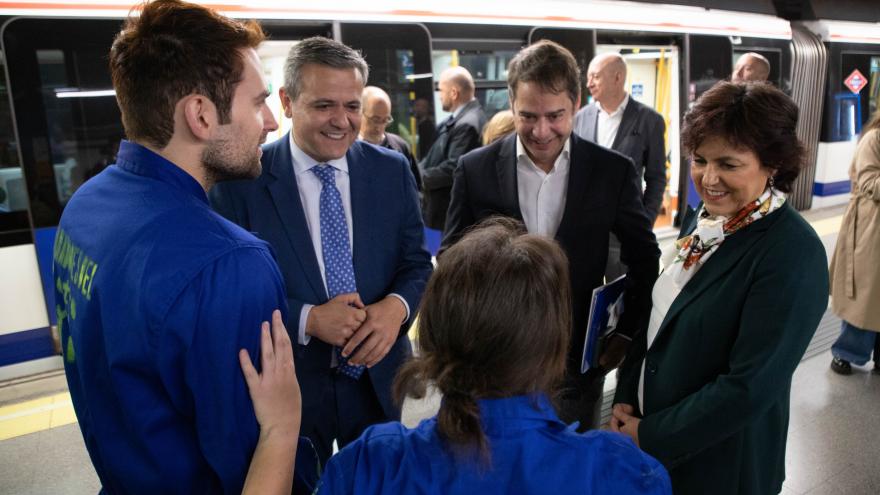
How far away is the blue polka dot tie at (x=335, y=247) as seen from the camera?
5.95 feet

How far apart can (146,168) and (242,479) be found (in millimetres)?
580

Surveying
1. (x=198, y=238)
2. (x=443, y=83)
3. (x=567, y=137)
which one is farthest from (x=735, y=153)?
(x=443, y=83)

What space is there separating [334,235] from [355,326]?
0.30 m

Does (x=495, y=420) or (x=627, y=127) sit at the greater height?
(x=627, y=127)

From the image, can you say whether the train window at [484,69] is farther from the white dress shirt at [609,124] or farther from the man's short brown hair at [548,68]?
the man's short brown hair at [548,68]

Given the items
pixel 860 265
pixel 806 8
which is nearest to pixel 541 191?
pixel 860 265

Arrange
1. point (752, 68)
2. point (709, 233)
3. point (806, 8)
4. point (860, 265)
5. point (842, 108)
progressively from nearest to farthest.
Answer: point (709, 233), point (860, 265), point (752, 68), point (806, 8), point (842, 108)

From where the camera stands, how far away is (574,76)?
2014 mm

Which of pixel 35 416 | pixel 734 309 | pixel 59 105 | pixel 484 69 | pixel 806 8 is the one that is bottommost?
pixel 35 416

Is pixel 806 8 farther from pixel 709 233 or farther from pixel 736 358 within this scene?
pixel 736 358

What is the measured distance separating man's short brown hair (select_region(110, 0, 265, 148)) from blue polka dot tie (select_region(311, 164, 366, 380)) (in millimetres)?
696

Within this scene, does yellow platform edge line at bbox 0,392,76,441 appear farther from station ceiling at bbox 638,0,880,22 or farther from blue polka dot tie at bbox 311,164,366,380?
station ceiling at bbox 638,0,880,22

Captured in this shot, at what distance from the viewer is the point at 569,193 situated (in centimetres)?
200

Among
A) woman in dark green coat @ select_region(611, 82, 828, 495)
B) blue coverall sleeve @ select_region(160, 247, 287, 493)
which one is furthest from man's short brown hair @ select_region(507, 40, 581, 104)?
blue coverall sleeve @ select_region(160, 247, 287, 493)
